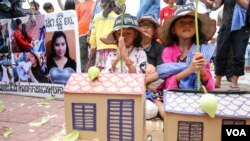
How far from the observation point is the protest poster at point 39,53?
3.23 metres

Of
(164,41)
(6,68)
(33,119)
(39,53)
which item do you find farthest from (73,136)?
(6,68)

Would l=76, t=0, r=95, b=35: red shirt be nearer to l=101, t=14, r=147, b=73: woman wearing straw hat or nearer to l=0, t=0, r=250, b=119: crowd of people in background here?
l=0, t=0, r=250, b=119: crowd of people in background

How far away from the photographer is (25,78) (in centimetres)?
357

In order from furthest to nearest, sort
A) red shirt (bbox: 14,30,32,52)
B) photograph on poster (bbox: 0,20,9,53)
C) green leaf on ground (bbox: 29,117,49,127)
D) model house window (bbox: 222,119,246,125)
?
photograph on poster (bbox: 0,20,9,53) → red shirt (bbox: 14,30,32,52) → green leaf on ground (bbox: 29,117,49,127) → model house window (bbox: 222,119,246,125)

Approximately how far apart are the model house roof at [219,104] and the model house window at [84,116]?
0.35 metres

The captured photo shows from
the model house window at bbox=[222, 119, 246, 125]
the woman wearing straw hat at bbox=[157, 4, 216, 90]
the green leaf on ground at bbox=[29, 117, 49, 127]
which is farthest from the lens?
the green leaf on ground at bbox=[29, 117, 49, 127]

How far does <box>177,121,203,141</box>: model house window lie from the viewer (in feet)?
4.38

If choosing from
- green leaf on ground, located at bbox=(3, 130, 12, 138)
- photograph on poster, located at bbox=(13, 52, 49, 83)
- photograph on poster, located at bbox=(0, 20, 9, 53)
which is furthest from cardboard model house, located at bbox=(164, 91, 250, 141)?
photograph on poster, located at bbox=(0, 20, 9, 53)

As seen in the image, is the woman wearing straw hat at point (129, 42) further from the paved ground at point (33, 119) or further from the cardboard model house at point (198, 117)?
the cardboard model house at point (198, 117)

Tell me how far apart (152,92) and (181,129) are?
1090 millimetres

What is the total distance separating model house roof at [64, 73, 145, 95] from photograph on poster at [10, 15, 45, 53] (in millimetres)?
2030

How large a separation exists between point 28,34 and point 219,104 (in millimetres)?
2671

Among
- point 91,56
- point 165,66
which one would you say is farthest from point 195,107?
point 91,56

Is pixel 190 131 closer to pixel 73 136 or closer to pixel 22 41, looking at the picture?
pixel 73 136
